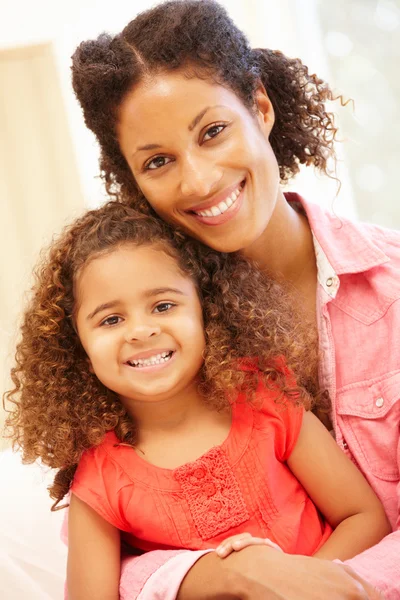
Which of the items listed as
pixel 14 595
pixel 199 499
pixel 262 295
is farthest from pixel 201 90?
pixel 14 595

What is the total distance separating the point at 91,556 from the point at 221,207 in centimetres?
73

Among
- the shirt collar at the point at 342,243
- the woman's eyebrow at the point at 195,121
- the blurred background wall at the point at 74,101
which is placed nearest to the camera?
the woman's eyebrow at the point at 195,121

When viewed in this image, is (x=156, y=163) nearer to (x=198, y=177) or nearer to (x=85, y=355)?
(x=198, y=177)

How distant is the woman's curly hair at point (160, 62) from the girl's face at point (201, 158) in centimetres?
3

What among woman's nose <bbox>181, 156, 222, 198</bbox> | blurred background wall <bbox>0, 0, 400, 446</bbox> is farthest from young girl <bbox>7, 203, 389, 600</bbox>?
blurred background wall <bbox>0, 0, 400, 446</bbox>

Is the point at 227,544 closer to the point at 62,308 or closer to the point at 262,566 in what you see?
the point at 262,566

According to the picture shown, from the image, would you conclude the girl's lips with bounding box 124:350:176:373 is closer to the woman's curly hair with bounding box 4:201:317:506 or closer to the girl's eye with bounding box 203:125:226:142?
the woman's curly hair with bounding box 4:201:317:506

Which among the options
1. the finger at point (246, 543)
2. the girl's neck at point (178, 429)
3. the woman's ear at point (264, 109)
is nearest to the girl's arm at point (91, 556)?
the girl's neck at point (178, 429)

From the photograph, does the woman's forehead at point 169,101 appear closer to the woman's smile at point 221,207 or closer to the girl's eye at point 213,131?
the girl's eye at point 213,131

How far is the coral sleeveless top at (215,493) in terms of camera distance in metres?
1.67

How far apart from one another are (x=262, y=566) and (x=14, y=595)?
69 cm

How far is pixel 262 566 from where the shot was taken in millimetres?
1447

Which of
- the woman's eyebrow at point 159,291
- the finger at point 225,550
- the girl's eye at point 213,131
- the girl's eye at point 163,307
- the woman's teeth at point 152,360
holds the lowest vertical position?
the finger at point 225,550

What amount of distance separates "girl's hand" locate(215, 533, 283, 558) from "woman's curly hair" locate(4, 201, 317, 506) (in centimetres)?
32
